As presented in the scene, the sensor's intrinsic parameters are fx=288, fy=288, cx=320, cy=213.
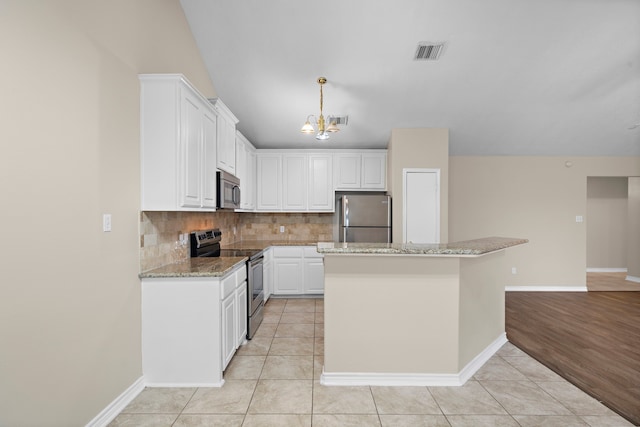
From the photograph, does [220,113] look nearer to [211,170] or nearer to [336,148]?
[211,170]

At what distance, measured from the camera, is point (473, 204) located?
17.3 feet

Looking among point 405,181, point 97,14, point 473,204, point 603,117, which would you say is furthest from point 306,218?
point 603,117

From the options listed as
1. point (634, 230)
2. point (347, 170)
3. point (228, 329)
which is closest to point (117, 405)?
point (228, 329)

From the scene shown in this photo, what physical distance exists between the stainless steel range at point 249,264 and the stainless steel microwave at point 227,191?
44 centimetres

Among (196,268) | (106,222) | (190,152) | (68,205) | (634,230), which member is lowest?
(196,268)

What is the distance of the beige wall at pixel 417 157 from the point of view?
169 inches

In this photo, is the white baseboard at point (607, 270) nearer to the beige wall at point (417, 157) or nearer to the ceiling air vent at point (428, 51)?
the beige wall at point (417, 157)

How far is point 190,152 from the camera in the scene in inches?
92.9

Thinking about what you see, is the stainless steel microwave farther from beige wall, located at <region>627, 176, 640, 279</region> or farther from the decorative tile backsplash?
beige wall, located at <region>627, 176, 640, 279</region>

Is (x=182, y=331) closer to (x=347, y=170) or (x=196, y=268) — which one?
(x=196, y=268)

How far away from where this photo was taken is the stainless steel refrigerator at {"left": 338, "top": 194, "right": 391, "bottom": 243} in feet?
14.3

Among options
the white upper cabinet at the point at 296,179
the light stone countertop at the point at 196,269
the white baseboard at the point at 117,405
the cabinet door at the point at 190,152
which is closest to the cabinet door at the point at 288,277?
the white upper cabinet at the point at 296,179

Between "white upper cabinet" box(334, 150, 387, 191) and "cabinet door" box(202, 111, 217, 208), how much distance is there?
246 cm

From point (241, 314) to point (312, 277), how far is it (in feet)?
6.43
